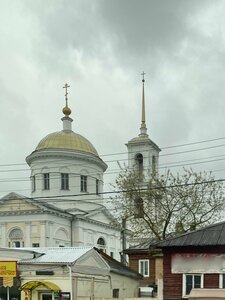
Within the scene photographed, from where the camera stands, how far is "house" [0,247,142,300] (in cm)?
2695

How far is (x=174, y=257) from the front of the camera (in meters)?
25.7

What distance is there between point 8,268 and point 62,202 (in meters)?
35.4

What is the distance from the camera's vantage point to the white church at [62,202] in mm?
58469

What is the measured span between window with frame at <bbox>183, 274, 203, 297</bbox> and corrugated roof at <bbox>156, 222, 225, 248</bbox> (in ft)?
4.74

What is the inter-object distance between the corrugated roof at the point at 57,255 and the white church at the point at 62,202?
1079 inches

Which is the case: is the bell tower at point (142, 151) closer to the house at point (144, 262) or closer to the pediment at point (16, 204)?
the pediment at point (16, 204)

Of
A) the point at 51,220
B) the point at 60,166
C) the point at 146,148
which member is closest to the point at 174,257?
the point at 51,220

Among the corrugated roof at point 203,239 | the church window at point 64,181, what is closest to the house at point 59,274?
the corrugated roof at point 203,239

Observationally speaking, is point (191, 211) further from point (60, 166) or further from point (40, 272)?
point (60, 166)

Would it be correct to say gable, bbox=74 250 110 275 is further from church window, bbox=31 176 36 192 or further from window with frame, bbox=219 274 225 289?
church window, bbox=31 176 36 192

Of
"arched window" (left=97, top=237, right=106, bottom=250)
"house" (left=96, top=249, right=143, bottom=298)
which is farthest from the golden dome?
"house" (left=96, top=249, right=143, bottom=298)

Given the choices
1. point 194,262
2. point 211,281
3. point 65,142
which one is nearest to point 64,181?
point 65,142

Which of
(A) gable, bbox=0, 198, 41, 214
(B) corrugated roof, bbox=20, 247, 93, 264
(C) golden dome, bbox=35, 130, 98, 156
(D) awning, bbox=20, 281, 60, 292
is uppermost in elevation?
(C) golden dome, bbox=35, 130, 98, 156

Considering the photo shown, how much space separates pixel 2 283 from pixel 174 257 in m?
8.79
